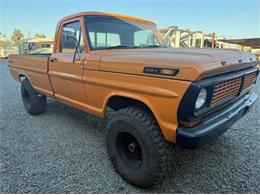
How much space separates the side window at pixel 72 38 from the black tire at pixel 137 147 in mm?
1304

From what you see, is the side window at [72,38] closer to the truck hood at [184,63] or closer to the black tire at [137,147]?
the truck hood at [184,63]

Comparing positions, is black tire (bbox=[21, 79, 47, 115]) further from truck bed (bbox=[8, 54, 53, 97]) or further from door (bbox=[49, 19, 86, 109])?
door (bbox=[49, 19, 86, 109])

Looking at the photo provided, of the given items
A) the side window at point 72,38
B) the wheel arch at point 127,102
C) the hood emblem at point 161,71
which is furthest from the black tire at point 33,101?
the hood emblem at point 161,71

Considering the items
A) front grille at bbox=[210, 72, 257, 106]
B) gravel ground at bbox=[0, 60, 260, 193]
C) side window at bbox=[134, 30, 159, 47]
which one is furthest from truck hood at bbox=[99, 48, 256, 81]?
gravel ground at bbox=[0, 60, 260, 193]

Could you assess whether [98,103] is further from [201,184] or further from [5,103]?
[5,103]

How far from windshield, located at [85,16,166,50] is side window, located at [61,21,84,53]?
174 mm

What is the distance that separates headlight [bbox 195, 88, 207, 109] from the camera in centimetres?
168

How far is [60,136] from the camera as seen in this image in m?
3.27

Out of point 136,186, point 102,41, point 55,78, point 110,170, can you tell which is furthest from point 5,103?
point 136,186

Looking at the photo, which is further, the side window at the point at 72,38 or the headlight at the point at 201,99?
the side window at the point at 72,38

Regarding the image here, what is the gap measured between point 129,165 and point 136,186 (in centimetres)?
22

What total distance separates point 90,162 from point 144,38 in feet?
6.80

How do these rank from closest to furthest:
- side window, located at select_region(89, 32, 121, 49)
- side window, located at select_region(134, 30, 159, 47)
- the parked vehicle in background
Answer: side window, located at select_region(89, 32, 121, 49) < side window, located at select_region(134, 30, 159, 47) < the parked vehicle in background

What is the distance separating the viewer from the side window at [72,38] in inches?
111
